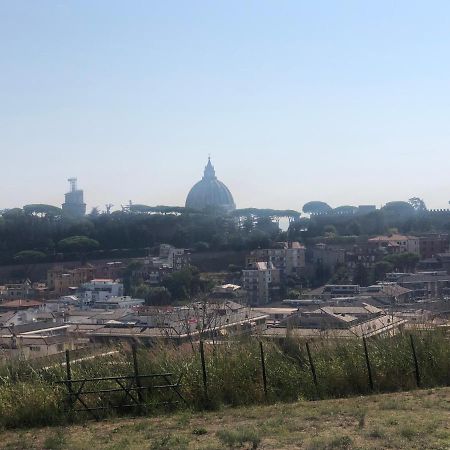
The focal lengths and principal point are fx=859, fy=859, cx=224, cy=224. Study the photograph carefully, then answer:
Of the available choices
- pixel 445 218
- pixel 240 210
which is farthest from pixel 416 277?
pixel 240 210

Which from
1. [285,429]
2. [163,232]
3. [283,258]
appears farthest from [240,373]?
[163,232]

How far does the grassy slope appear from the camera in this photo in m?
5.13

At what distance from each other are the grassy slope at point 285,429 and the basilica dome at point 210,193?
226 ft

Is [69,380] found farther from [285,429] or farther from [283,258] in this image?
[283,258]

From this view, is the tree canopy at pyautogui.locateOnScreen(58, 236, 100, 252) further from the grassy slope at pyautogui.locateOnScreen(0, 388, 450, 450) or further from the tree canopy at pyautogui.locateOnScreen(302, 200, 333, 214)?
the grassy slope at pyautogui.locateOnScreen(0, 388, 450, 450)

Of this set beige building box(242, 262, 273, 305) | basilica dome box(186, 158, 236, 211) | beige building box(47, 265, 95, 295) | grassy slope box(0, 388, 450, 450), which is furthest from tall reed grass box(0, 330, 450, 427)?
basilica dome box(186, 158, 236, 211)

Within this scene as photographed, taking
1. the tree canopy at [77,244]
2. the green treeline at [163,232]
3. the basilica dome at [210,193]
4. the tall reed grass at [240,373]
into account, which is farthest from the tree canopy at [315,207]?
the tall reed grass at [240,373]

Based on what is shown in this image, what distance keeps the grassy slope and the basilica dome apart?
226 feet

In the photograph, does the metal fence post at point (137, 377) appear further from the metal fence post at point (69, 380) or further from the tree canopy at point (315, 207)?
the tree canopy at point (315, 207)

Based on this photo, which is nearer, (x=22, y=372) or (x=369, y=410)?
(x=369, y=410)

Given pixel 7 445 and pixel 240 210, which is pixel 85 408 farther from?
pixel 240 210

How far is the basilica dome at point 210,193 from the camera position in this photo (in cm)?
7662

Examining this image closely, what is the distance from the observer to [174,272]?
36781 mm

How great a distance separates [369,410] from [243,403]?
1.24 m
